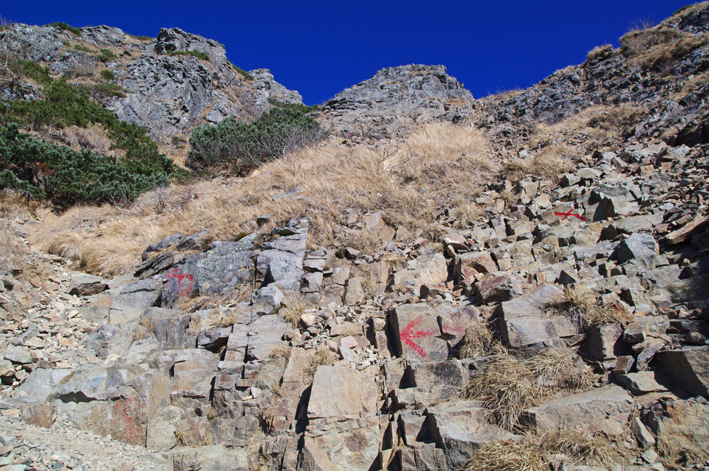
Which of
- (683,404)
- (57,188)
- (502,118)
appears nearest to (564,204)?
(683,404)

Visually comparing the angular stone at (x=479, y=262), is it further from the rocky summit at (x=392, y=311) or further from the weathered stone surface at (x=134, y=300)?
the weathered stone surface at (x=134, y=300)

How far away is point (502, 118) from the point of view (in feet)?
40.8

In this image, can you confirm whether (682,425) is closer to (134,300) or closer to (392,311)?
(392,311)

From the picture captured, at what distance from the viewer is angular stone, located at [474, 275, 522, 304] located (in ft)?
14.2

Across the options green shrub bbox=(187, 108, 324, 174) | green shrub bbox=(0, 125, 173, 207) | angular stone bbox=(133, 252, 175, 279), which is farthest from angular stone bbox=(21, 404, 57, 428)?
green shrub bbox=(187, 108, 324, 174)

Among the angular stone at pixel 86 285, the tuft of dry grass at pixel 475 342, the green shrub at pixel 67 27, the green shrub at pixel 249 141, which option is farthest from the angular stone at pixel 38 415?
the green shrub at pixel 67 27

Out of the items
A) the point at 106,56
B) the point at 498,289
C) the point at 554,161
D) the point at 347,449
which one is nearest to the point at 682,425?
→ the point at 498,289

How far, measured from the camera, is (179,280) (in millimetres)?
6195

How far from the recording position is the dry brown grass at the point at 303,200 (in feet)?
24.6

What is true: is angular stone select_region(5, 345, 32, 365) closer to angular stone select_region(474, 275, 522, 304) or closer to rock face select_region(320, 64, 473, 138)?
angular stone select_region(474, 275, 522, 304)

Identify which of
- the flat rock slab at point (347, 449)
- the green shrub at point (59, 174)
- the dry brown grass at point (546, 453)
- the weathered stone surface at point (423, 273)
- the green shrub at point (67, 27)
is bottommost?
the flat rock slab at point (347, 449)

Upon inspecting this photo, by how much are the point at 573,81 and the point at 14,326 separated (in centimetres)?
1651

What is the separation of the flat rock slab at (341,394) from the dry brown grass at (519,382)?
1057 mm

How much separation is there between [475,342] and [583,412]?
121 cm
